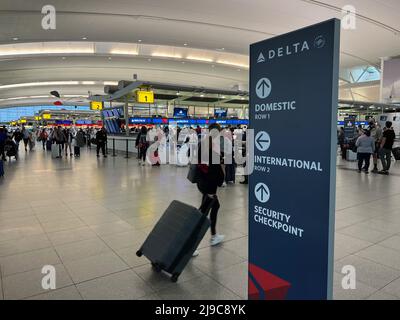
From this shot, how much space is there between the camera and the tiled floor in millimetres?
2977

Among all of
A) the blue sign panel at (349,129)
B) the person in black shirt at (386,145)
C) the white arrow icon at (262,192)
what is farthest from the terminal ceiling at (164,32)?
the white arrow icon at (262,192)

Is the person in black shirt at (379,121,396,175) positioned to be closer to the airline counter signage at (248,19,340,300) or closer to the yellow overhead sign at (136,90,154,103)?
the airline counter signage at (248,19,340,300)

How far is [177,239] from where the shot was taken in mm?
3186

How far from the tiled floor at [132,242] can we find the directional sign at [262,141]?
1.56 metres

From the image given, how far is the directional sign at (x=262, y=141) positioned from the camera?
2058mm

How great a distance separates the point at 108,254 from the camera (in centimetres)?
382

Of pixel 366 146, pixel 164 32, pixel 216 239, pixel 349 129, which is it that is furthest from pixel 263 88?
pixel 349 129

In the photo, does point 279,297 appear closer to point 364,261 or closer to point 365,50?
point 364,261

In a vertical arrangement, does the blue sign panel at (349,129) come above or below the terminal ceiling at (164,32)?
below

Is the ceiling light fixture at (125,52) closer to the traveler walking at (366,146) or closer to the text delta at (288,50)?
Answer: the traveler walking at (366,146)

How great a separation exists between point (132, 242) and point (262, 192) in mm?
2686

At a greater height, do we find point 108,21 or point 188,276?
point 108,21

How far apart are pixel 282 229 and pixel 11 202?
6662mm
